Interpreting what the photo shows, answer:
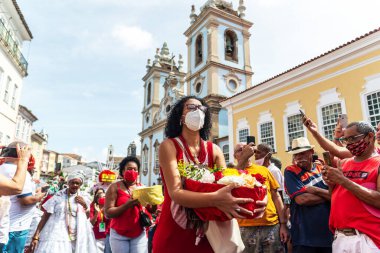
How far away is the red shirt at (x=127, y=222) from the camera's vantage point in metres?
4.00

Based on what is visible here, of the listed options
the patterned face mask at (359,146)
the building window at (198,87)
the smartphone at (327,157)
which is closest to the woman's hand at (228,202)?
the smartphone at (327,157)

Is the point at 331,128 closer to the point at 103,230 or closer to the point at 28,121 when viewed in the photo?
the point at 103,230

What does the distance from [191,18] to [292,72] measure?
16.6 metres

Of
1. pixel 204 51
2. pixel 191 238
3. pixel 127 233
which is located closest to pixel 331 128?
pixel 127 233

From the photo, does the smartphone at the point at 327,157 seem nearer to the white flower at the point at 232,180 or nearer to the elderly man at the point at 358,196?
the elderly man at the point at 358,196

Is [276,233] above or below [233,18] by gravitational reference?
below

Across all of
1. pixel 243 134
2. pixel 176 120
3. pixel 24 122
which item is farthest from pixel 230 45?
pixel 176 120

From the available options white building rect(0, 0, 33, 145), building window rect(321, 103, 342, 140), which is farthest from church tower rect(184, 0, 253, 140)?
white building rect(0, 0, 33, 145)

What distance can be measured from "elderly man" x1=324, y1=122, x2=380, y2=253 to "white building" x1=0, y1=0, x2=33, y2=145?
709 inches

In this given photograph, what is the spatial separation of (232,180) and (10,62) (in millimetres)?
19538

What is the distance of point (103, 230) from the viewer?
614 cm

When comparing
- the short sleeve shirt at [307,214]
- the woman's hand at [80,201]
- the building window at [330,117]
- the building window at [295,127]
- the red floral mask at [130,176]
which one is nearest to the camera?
the short sleeve shirt at [307,214]

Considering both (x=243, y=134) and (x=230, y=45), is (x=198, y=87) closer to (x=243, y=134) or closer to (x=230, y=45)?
(x=230, y=45)

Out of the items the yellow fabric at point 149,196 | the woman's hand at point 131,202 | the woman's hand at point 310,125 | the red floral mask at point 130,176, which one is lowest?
the woman's hand at point 131,202
